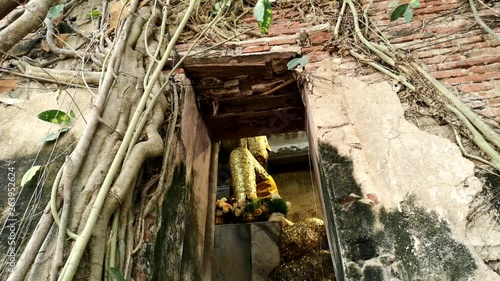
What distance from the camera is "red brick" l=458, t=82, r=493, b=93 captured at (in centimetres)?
193

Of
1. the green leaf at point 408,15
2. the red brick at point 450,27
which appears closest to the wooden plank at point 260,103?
the green leaf at point 408,15

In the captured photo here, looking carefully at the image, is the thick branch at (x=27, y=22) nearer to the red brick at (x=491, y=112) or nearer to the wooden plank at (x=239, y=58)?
the wooden plank at (x=239, y=58)

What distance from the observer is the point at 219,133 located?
9.50ft

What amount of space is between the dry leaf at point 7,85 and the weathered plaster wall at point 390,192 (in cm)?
171

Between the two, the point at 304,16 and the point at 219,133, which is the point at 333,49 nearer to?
the point at 304,16

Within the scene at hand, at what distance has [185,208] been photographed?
1.94 metres

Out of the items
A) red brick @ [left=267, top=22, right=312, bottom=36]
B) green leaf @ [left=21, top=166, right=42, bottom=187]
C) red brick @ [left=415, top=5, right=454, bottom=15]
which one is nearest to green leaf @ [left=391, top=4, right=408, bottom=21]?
red brick @ [left=415, top=5, right=454, bottom=15]

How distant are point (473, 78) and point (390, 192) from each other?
0.84 metres

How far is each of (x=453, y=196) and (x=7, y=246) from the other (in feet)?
5.88

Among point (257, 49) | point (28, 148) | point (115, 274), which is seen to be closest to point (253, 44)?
point (257, 49)

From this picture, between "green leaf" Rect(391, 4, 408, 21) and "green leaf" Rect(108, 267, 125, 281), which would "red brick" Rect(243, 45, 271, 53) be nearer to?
"green leaf" Rect(391, 4, 408, 21)

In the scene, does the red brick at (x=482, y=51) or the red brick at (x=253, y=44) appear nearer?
the red brick at (x=482, y=51)

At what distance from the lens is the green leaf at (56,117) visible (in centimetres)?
184

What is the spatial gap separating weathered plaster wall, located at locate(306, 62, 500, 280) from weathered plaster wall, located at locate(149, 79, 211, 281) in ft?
2.31
